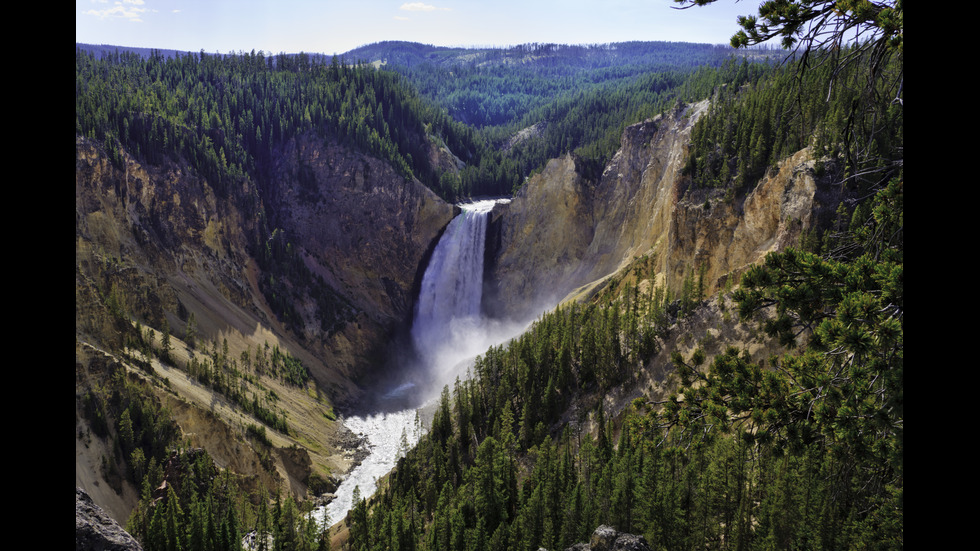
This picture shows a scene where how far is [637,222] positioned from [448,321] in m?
29.4

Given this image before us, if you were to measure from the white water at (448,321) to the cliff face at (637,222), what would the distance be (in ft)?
8.76

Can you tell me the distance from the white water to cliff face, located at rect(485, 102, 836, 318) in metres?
2.67

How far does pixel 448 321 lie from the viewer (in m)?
83.4

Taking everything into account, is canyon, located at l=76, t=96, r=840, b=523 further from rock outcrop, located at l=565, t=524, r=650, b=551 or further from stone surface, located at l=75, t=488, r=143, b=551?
stone surface, located at l=75, t=488, r=143, b=551

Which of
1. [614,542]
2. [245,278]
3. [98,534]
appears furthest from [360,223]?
[614,542]

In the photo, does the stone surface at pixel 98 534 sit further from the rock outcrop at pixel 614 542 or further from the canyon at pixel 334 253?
the canyon at pixel 334 253

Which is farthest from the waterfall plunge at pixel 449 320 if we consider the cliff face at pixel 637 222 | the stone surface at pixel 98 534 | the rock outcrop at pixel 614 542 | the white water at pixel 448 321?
the rock outcrop at pixel 614 542

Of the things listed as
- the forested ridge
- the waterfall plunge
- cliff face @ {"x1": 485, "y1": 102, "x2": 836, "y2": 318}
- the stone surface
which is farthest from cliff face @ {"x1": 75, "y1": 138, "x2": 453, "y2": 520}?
the stone surface

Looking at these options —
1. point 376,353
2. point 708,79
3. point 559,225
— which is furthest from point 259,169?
point 708,79

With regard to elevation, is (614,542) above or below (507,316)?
above

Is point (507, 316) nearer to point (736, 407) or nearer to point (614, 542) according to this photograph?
point (614, 542)

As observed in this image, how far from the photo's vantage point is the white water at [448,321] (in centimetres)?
6838

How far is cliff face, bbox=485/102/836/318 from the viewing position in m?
41.1
